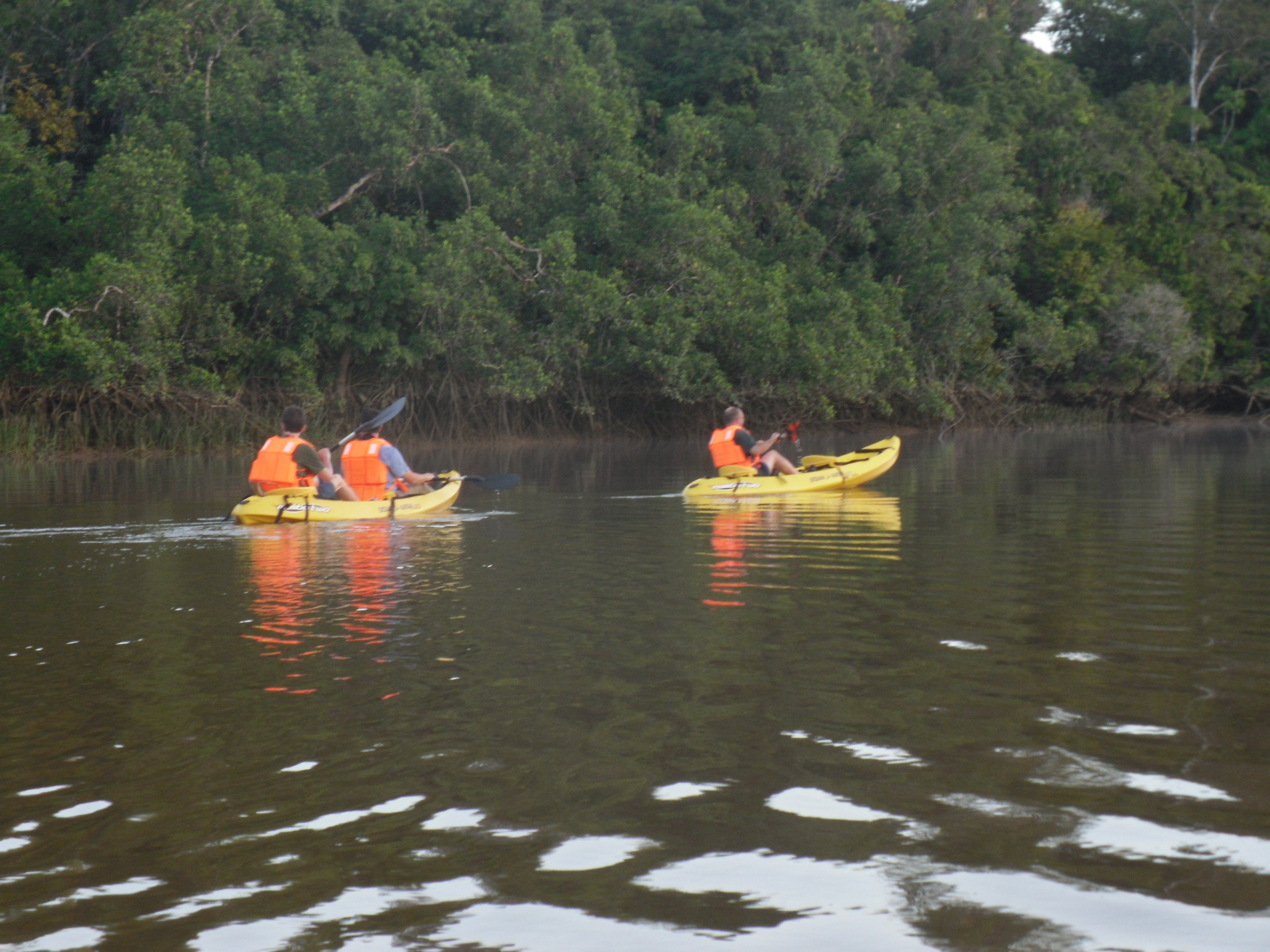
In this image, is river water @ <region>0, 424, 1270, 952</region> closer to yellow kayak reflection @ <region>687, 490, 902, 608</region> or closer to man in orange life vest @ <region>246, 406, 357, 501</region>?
yellow kayak reflection @ <region>687, 490, 902, 608</region>

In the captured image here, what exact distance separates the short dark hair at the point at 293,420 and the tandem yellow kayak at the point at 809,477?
12.8 ft

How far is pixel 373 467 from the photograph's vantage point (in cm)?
1220

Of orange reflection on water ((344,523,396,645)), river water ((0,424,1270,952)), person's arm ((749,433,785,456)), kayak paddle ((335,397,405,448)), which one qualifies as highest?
kayak paddle ((335,397,405,448))

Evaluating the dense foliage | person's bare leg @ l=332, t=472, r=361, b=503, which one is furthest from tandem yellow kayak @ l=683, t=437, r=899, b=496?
the dense foliage

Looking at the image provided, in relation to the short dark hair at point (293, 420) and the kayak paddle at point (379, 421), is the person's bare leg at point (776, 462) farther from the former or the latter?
the short dark hair at point (293, 420)

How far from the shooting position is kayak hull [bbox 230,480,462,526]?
35.4ft

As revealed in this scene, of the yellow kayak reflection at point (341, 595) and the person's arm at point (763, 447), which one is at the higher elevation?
the person's arm at point (763, 447)

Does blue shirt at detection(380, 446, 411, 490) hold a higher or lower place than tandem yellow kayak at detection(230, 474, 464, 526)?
higher

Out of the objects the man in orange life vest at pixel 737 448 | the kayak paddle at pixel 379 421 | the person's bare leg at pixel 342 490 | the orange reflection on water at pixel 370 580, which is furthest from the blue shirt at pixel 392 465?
the man in orange life vest at pixel 737 448

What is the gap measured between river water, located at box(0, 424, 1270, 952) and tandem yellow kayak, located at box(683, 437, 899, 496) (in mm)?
4232

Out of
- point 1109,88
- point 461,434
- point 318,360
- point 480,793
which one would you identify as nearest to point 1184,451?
point 461,434

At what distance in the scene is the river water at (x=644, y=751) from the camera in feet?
9.55

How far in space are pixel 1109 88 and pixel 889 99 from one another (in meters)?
9.39

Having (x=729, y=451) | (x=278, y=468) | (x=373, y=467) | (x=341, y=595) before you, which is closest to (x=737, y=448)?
(x=729, y=451)
